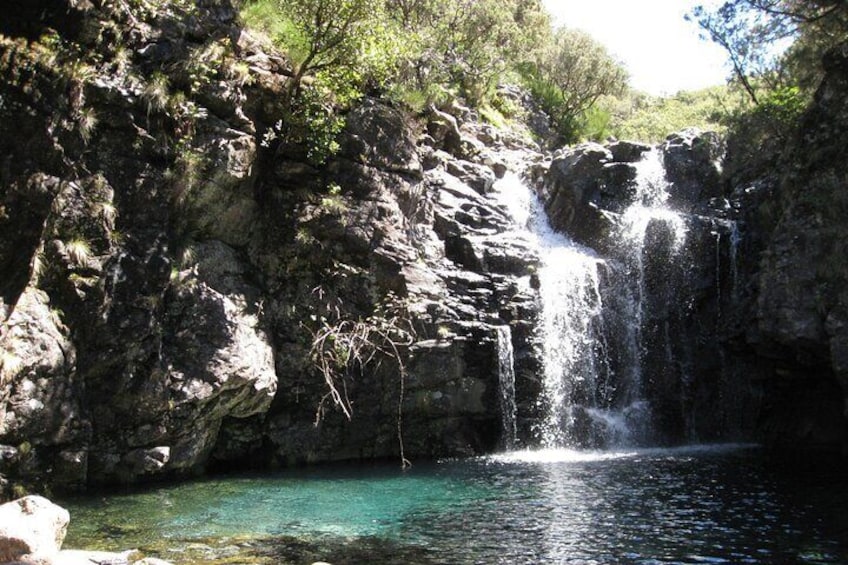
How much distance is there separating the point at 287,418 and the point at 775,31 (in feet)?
63.5

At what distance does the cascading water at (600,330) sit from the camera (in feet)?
68.3

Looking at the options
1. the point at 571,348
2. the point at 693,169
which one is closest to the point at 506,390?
the point at 571,348

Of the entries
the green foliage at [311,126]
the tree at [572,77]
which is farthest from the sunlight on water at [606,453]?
the tree at [572,77]

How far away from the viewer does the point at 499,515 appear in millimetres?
12977

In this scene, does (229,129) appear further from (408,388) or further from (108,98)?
(408,388)

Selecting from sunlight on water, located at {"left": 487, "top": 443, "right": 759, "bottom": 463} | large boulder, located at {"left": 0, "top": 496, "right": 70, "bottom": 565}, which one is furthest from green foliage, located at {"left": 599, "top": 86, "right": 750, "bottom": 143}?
large boulder, located at {"left": 0, "top": 496, "right": 70, "bottom": 565}

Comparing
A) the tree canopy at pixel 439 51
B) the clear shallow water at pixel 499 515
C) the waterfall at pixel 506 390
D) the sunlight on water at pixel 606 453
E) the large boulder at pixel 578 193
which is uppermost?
the tree canopy at pixel 439 51

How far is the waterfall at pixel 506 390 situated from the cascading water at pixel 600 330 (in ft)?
3.03

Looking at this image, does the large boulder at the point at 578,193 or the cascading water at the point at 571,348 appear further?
the large boulder at the point at 578,193

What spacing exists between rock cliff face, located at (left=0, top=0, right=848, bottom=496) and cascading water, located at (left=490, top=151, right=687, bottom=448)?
0.41 m

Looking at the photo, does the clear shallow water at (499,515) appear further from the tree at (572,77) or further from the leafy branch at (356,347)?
the tree at (572,77)

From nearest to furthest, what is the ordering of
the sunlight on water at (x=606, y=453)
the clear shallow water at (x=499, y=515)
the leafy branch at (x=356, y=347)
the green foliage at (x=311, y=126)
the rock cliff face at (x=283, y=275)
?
the clear shallow water at (x=499, y=515), the rock cliff face at (x=283, y=275), the leafy branch at (x=356, y=347), the sunlight on water at (x=606, y=453), the green foliage at (x=311, y=126)

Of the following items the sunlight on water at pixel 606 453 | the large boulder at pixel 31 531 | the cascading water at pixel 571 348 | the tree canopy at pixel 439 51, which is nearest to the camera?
the large boulder at pixel 31 531

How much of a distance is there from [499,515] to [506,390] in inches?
298
